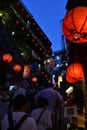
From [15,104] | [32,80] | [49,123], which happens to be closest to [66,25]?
[49,123]

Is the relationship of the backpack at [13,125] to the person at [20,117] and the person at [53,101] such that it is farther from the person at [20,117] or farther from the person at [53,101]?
the person at [53,101]

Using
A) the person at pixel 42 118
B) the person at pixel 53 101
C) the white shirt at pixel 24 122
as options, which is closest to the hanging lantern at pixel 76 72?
the person at pixel 53 101

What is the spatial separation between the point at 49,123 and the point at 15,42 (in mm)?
35591

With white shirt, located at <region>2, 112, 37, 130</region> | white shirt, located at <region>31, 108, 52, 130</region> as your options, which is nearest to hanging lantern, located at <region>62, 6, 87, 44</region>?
white shirt, located at <region>31, 108, 52, 130</region>

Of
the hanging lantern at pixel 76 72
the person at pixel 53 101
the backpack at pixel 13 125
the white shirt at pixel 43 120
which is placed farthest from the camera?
the hanging lantern at pixel 76 72

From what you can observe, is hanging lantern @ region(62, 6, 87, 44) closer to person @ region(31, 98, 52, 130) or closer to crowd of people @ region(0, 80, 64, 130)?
crowd of people @ region(0, 80, 64, 130)

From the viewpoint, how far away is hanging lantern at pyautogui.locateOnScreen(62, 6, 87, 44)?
8844mm

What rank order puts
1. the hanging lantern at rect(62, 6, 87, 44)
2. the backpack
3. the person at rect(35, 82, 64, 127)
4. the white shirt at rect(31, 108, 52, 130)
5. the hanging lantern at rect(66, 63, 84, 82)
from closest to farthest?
the backpack → the white shirt at rect(31, 108, 52, 130) → the hanging lantern at rect(62, 6, 87, 44) → the person at rect(35, 82, 64, 127) → the hanging lantern at rect(66, 63, 84, 82)

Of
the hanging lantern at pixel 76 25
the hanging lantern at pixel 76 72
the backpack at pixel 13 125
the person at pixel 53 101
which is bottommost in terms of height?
the backpack at pixel 13 125

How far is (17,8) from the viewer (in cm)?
4981

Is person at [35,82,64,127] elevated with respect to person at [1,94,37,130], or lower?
elevated

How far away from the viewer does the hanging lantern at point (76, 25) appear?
29.0 feet

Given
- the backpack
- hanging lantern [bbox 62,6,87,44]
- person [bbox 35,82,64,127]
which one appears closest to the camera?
the backpack

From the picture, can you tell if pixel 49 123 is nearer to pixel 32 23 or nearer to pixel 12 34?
pixel 12 34
